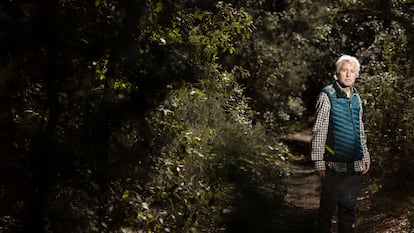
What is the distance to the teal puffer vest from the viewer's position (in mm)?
6175

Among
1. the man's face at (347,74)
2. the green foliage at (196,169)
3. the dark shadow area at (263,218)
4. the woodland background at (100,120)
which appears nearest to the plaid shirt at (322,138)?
the man's face at (347,74)

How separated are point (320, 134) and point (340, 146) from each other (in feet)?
0.74

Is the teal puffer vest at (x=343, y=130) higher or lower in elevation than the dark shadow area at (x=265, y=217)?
higher

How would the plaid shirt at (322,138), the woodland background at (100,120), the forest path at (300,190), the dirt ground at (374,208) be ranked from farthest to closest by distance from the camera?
the dirt ground at (374,208) < the plaid shirt at (322,138) < the woodland background at (100,120) < the forest path at (300,190)

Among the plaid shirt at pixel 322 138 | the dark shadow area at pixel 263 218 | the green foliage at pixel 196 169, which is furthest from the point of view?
the plaid shirt at pixel 322 138

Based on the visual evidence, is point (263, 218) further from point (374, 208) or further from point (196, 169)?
point (374, 208)

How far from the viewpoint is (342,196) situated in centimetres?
623

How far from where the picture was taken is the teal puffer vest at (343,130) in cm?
618

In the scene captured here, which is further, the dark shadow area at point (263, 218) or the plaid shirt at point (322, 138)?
the plaid shirt at point (322, 138)

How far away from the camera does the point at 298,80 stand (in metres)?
20.4

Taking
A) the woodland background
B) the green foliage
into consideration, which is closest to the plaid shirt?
the green foliage

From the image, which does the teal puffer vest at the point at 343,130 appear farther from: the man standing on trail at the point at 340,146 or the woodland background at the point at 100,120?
the woodland background at the point at 100,120

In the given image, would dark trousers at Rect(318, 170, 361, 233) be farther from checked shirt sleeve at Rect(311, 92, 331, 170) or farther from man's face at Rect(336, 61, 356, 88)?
man's face at Rect(336, 61, 356, 88)

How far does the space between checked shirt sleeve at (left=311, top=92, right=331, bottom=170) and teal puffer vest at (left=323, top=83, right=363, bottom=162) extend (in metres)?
0.05
